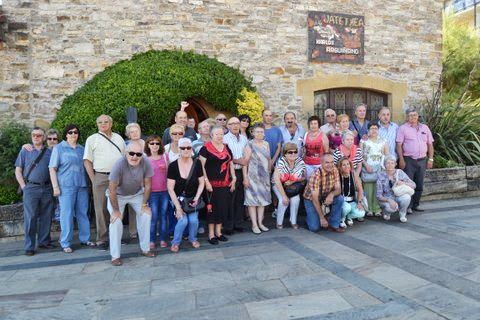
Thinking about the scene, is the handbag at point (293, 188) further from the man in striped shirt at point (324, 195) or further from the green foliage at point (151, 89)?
the green foliage at point (151, 89)

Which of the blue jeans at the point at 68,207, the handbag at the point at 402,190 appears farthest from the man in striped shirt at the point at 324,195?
the blue jeans at the point at 68,207

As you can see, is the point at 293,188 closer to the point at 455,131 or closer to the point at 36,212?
the point at 36,212

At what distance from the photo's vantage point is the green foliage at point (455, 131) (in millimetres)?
7855

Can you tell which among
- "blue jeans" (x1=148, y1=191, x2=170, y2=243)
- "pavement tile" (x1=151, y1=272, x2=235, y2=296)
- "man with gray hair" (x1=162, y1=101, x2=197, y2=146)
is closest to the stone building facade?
"man with gray hair" (x1=162, y1=101, x2=197, y2=146)

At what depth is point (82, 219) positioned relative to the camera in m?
4.96

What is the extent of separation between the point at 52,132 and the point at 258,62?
4285 millimetres

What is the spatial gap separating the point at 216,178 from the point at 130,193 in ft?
3.53

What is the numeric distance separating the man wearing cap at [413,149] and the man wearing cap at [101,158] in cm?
439

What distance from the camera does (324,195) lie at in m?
5.15

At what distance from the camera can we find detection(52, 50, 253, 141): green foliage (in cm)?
590

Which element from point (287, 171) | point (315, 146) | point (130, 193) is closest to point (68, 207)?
point (130, 193)

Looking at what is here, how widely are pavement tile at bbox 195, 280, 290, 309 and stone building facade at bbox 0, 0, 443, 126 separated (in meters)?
5.01

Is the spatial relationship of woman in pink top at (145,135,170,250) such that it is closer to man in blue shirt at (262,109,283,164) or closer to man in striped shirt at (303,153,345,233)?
man in blue shirt at (262,109,283,164)

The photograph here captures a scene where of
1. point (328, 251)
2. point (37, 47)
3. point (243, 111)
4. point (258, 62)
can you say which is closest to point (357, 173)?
point (328, 251)
